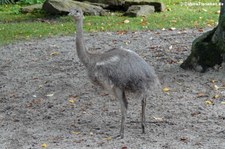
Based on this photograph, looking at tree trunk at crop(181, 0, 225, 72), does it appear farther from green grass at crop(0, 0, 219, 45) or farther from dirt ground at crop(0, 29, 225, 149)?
green grass at crop(0, 0, 219, 45)

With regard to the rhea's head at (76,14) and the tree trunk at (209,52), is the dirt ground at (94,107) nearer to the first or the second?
the tree trunk at (209,52)

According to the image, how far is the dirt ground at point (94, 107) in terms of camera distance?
631 cm

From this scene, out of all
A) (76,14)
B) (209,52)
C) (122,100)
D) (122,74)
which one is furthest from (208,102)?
(76,14)

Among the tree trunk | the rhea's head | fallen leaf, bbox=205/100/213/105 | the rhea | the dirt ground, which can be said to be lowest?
the dirt ground

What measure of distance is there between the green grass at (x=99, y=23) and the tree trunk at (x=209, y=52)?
4177 millimetres

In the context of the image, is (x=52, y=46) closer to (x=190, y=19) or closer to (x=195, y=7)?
(x=190, y=19)

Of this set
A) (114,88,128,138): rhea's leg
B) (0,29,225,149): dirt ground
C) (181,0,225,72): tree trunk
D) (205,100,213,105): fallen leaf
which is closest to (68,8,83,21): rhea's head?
(114,88,128,138): rhea's leg

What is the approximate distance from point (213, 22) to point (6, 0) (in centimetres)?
865

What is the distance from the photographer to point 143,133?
6.51 metres

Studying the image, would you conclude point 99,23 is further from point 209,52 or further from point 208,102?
point 208,102

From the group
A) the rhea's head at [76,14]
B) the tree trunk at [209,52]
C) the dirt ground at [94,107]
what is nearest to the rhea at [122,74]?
the dirt ground at [94,107]

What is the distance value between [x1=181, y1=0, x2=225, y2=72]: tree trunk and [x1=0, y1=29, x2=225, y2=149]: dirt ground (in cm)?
13

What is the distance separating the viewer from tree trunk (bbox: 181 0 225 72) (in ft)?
28.4

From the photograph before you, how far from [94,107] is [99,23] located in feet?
21.7
